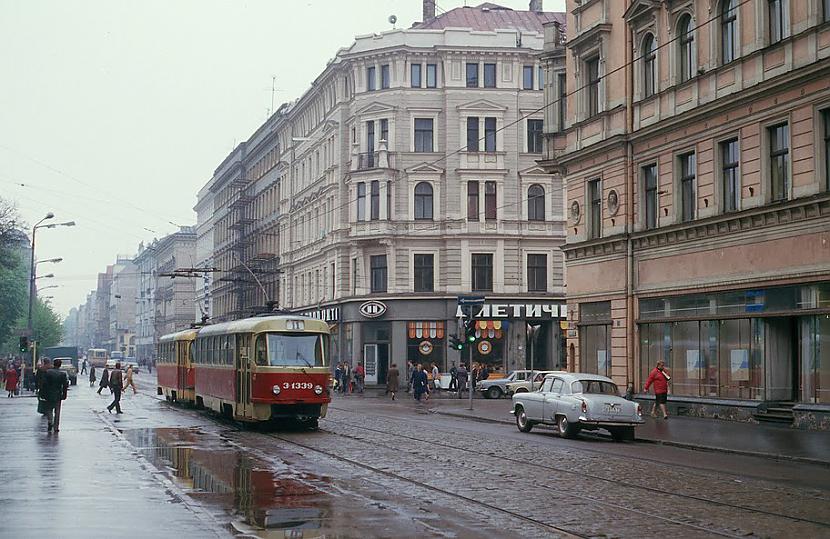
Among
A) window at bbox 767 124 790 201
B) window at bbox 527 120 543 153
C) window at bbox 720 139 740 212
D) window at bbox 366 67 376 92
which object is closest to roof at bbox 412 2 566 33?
window at bbox 366 67 376 92

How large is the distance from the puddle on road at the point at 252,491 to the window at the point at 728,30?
17.8 metres

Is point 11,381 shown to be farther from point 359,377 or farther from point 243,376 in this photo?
point 243,376

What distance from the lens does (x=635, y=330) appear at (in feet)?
Result: 122

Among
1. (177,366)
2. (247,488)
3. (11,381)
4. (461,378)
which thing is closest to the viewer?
(247,488)

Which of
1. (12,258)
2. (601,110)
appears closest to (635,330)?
(601,110)

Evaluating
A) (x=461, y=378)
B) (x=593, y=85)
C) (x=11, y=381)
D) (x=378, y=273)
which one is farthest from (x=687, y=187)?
(x=11, y=381)

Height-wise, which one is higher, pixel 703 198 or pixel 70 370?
pixel 703 198

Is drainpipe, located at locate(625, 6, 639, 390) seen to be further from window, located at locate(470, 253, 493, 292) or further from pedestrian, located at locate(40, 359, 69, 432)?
window, located at locate(470, 253, 493, 292)

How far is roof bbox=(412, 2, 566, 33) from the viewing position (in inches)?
2702

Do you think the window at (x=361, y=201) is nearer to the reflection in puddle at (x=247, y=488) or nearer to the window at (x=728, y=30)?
the window at (x=728, y=30)

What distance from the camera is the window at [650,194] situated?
36406 millimetres

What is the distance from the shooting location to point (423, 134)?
6481 cm

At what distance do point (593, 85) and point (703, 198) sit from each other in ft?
27.0

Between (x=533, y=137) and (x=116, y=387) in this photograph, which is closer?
(x=116, y=387)
